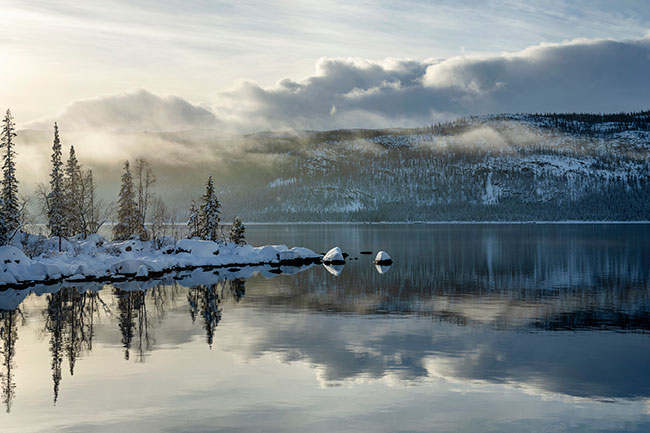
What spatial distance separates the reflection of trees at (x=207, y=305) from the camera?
31144 mm

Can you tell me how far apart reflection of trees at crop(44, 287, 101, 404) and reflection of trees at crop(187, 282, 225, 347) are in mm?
5365

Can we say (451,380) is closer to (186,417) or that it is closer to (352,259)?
(186,417)

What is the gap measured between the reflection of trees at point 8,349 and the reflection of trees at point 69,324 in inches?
50.7

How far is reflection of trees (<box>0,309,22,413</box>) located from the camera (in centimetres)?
1891

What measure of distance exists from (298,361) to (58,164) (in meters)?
58.9

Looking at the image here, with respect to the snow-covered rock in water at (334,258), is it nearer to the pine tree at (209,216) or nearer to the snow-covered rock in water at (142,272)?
the pine tree at (209,216)

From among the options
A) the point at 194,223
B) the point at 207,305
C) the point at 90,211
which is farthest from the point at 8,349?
the point at 90,211

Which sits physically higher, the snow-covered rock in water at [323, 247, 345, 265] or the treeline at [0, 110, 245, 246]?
the treeline at [0, 110, 245, 246]

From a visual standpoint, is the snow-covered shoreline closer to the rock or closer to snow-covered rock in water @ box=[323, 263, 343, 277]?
snow-covered rock in water @ box=[323, 263, 343, 277]

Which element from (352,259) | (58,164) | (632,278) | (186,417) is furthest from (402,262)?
(186,417)

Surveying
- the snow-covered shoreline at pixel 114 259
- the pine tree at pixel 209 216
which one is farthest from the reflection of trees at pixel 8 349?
the pine tree at pixel 209 216

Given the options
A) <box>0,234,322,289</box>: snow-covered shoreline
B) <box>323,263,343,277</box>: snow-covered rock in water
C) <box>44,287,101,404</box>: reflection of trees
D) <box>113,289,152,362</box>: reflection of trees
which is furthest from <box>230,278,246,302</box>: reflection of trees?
<box>323,263,343,277</box>: snow-covered rock in water

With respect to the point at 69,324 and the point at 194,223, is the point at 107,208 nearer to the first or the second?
the point at 194,223

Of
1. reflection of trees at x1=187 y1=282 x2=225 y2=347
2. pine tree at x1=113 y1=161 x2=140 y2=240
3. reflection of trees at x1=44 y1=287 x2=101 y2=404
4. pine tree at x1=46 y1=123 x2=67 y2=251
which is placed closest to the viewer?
reflection of trees at x1=44 y1=287 x2=101 y2=404
